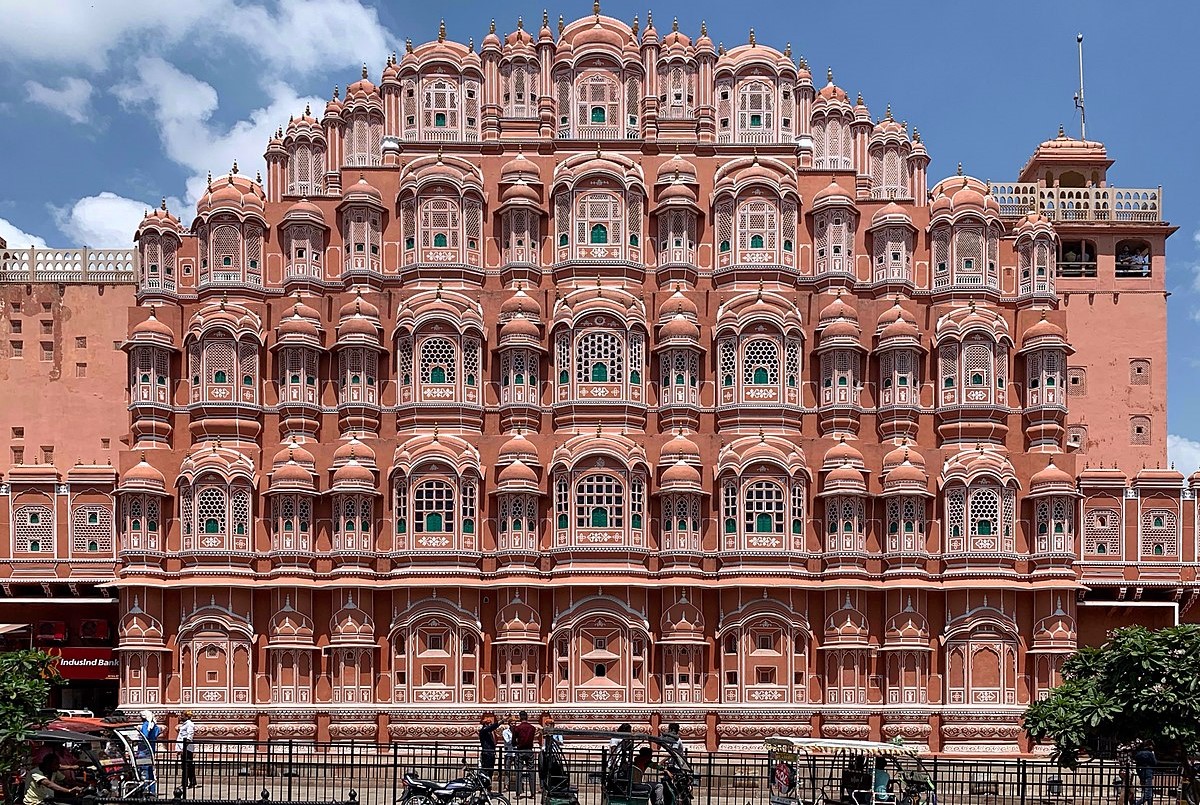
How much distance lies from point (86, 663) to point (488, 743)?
16714mm

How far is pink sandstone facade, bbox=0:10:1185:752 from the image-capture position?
43469 mm

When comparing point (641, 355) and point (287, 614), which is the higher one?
point (641, 355)

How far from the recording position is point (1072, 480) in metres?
44.7

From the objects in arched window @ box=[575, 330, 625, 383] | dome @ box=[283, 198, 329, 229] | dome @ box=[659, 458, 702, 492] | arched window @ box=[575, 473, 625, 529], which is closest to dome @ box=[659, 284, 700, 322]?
arched window @ box=[575, 330, 625, 383]

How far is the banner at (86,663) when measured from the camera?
4609 centimetres

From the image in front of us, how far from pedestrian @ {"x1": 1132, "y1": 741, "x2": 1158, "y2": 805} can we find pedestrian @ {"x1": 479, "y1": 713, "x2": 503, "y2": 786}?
14135 mm

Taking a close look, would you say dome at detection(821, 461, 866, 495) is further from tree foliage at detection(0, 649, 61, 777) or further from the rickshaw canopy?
tree foliage at detection(0, 649, 61, 777)

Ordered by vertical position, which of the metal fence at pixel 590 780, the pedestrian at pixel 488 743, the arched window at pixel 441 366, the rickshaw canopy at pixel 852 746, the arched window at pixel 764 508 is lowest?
the metal fence at pixel 590 780

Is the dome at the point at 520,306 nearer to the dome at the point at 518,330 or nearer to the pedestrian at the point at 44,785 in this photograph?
the dome at the point at 518,330

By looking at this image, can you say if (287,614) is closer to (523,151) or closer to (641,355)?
(641,355)

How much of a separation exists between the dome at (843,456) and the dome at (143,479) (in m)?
20.6

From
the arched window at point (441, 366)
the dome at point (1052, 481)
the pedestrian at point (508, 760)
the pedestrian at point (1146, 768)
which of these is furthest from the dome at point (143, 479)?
the pedestrian at point (1146, 768)

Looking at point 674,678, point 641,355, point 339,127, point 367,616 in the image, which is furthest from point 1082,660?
point 339,127

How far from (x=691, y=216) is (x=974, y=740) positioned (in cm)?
1866
